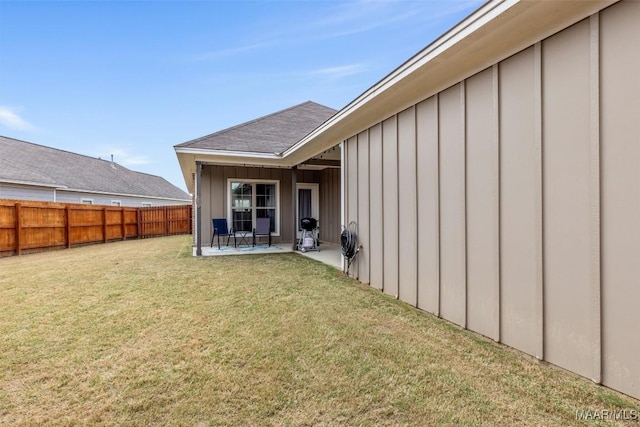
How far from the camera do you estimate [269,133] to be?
877 centimetres

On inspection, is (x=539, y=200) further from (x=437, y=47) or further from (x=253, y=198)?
(x=253, y=198)

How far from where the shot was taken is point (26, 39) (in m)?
10.6

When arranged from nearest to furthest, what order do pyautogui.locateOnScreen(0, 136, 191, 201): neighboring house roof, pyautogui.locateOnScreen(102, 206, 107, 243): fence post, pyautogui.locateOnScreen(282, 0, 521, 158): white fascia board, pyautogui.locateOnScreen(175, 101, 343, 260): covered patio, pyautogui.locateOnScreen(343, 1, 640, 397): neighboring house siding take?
1. pyautogui.locateOnScreen(343, 1, 640, 397): neighboring house siding
2. pyautogui.locateOnScreen(282, 0, 521, 158): white fascia board
3. pyautogui.locateOnScreen(175, 101, 343, 260): covered patio
4. pyautogui.locateOnScreen(102, 206, 107, 243): fence post
5. pyautogui.locateOnScreen(0, 136, 191, 201): neighboring house roof

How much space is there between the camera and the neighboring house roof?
1226 cm

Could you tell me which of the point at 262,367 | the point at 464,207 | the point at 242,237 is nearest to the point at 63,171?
the point at 242,237

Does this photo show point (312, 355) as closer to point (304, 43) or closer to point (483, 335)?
point (483, 335)

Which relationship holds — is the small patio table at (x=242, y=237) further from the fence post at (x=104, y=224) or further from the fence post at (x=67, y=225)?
the fence post at (x=104, y=224)

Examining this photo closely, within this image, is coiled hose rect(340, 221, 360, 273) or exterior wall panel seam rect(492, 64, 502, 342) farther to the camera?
coiled hose rect(340, 221, 360, 273)

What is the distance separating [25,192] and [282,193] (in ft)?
34.7

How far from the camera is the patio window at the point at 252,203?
9.23 meters

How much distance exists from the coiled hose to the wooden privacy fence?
923cm

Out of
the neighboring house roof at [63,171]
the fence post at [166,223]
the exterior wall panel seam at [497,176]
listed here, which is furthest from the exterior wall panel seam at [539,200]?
the fence post at [166,223]

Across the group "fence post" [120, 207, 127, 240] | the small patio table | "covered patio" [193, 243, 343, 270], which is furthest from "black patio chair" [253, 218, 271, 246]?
"fence post" [120, 207, 127, 240]

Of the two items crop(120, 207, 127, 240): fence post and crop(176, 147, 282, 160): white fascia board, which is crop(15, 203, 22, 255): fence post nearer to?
crop(120, 207, 127, 240): fence post
